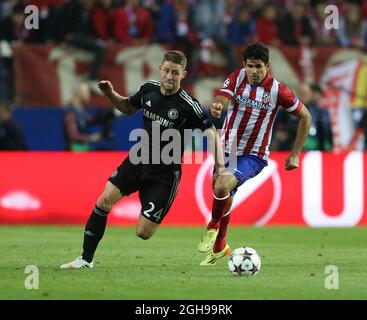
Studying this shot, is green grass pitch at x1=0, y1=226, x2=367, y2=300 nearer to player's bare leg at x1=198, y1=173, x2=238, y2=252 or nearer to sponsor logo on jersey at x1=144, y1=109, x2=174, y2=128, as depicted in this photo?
player's bare leg at x1=198, y1=173, x2=238, y2=252

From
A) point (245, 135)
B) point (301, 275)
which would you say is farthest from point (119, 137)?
point (301, 275)

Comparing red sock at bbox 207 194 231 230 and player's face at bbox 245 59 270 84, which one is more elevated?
player's face at bbox 245 59 270 84

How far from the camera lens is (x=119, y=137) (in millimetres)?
19203

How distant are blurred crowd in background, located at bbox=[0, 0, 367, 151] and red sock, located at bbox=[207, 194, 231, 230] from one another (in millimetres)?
7253

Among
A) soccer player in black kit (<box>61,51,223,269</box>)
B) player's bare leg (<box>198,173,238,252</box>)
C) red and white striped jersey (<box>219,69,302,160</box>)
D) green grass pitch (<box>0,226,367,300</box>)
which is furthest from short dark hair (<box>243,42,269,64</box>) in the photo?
green grass pitch (<box>0,226,367,300</box>)

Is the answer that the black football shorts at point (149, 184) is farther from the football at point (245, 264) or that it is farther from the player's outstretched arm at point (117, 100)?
the football at point (245, 264)

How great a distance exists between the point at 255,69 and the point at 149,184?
1.60 metres

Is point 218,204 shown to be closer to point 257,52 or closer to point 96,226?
point 96,226

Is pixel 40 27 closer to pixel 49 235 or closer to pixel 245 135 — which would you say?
pixel 49 235

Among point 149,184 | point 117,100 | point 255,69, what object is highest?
point 255,69

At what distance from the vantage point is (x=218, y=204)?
419 inches

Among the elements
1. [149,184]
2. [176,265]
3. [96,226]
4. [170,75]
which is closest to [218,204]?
[176,265]

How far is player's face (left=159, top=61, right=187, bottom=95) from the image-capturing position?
32.3 ft

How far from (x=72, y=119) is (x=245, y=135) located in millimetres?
7355
